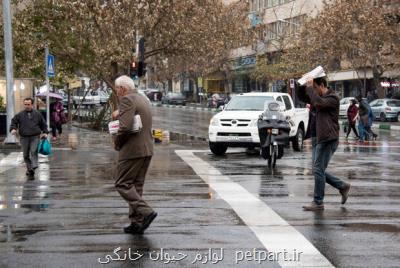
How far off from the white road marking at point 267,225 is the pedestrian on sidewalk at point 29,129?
3836mm

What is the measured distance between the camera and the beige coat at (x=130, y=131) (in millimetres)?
8289

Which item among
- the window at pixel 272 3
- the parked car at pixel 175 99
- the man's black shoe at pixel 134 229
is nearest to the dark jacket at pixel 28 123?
the man's black shoe at pixel 134 229

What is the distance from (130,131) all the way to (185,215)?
1.87 metres

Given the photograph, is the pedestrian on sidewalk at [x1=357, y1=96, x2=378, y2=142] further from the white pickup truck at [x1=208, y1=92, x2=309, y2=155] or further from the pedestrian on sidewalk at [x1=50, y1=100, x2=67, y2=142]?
the pedestrian on sidewalk at [x1=50, y1=100, x2=67, y2=142]

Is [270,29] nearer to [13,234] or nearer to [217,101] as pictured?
[217,101]

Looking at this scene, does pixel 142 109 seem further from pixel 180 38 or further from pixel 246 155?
pixel 180 38

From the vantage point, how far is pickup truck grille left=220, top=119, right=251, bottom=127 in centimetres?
2045

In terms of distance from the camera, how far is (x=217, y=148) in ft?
69.0

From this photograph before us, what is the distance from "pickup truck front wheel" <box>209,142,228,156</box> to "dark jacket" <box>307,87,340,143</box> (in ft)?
35.4

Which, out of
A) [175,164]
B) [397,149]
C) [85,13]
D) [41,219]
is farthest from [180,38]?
[41,219]

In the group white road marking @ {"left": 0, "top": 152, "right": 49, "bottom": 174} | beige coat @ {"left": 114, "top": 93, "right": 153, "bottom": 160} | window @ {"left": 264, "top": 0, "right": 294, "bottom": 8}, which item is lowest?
white road marking @ {"left": 0, "top": 152, "right": 49, "bottom": 174}

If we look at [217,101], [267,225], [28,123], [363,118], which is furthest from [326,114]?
[217,101]

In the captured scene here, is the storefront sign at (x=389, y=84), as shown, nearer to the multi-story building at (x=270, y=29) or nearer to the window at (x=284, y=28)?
the multi-story building at (x=270, y=29)

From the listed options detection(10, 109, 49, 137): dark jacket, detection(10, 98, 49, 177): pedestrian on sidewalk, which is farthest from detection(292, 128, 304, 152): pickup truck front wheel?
detection(10, 109, 49, 137): dark jacket
